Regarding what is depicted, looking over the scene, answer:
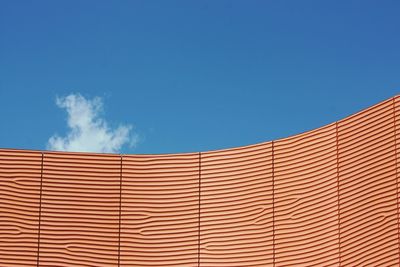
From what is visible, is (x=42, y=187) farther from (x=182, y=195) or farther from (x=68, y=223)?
(x=182, y=195)

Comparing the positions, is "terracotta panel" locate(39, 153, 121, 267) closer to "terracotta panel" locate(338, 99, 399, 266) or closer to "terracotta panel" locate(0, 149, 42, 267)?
"terracotta panel" locate(0, 149, 42, 267)

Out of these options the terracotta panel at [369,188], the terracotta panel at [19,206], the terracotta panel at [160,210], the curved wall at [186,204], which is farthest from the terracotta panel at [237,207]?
the terracotta panel at [19,206]

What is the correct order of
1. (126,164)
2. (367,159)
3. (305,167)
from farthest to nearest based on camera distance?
1. (126,164)
2. (305,167)
3. (367,159)

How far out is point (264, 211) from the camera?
30453 millimetres

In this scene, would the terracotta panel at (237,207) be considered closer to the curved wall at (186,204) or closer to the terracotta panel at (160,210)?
the curved wall at (186,204)

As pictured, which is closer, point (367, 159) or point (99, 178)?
point (367, 159)

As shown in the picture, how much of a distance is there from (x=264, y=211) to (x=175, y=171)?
3.18 meters

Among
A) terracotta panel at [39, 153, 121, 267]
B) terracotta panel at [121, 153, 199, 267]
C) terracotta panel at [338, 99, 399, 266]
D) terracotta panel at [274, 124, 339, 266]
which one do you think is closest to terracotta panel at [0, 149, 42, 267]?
terracotta panel at [39, 153, 121, 267]

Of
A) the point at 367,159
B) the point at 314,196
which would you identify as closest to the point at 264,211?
the point at 314,196

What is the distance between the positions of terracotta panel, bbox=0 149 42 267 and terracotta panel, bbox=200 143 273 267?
501 centimetres

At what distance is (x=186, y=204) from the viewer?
1237 inches

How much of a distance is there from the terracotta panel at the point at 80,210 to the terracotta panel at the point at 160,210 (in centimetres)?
38

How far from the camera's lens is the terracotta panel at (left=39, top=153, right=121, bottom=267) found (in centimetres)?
3108

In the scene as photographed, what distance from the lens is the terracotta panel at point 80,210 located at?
102 feet
